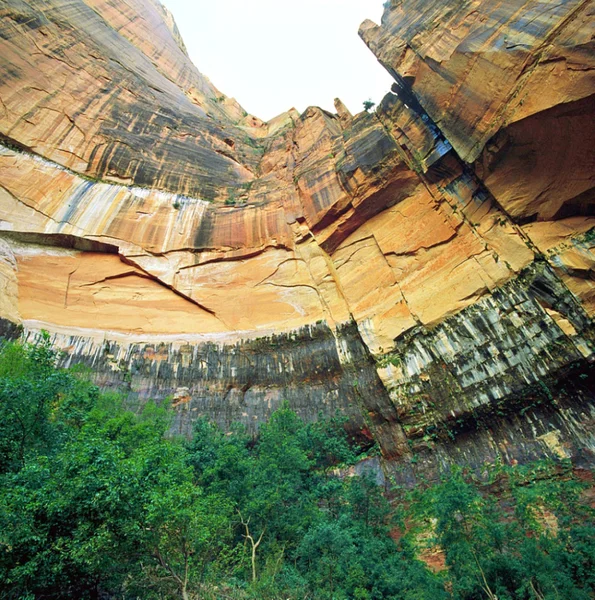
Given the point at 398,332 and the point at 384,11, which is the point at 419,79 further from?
the point at 398,332

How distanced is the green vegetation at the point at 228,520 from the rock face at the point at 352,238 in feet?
6.87

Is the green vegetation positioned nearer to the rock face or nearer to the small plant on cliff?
the rock face

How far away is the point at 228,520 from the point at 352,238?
13.7m

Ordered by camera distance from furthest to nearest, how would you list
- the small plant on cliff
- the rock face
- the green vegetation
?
the small plant on cliff → the rock face → the green vegetation

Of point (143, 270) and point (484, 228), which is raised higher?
point (143, 270)

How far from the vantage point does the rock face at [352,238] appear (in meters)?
11.9

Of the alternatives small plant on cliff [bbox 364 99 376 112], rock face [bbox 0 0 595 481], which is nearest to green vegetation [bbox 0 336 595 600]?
rock face [bbox 0 0 595 481]

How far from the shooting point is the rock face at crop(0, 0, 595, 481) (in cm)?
1191

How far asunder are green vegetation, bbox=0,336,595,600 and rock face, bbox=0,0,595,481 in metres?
2.09

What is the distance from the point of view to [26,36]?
1995 cm

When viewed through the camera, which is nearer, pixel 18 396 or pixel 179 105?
pixel 18 396

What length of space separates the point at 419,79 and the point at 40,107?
62.5 feet

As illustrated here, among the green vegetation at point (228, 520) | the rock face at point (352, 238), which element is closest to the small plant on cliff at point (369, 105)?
the rock face at point (352, 238)

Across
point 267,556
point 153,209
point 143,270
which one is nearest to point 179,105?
point 153,209
